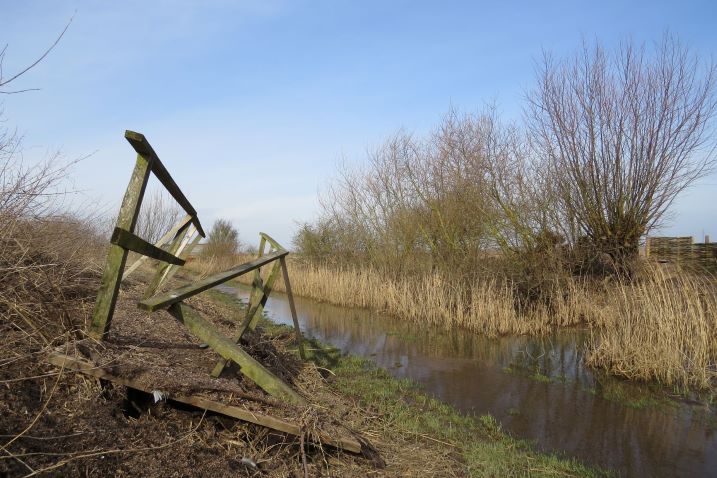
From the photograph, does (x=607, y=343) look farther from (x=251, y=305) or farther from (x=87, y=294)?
(x=87, y=294)

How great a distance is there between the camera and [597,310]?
36.3 feet

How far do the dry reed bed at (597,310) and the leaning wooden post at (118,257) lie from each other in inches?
286

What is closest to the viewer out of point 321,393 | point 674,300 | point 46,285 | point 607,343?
point 46,285

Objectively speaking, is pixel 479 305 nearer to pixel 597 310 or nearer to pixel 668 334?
pixel 597 310

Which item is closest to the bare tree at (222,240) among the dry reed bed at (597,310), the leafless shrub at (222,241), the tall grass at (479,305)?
the leafless shrub at (222,241)

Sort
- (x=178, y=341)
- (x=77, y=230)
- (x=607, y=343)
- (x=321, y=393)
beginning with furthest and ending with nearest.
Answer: (x=607, y=343) < (x=77, y=230) < (x=321, y=393) < (x=178, y=341)

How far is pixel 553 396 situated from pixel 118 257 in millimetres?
6191

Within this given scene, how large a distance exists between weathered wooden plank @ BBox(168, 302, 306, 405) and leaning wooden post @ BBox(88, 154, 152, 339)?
0.42 metres

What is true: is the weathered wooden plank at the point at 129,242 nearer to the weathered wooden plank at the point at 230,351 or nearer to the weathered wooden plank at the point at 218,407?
the weathered wooden plank at the point at 230,351

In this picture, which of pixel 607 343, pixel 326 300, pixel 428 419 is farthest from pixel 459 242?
pixel 428 419

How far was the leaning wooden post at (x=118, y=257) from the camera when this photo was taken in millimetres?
3297

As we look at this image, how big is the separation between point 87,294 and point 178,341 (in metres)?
1.06

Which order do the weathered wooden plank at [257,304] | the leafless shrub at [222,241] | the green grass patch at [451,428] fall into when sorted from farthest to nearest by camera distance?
1. the leafless shrub at [222,241]
2. the weathered wooden plank at [257,304]
3. the green grass patch at [451,428]

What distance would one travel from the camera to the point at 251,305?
566 centimetres
